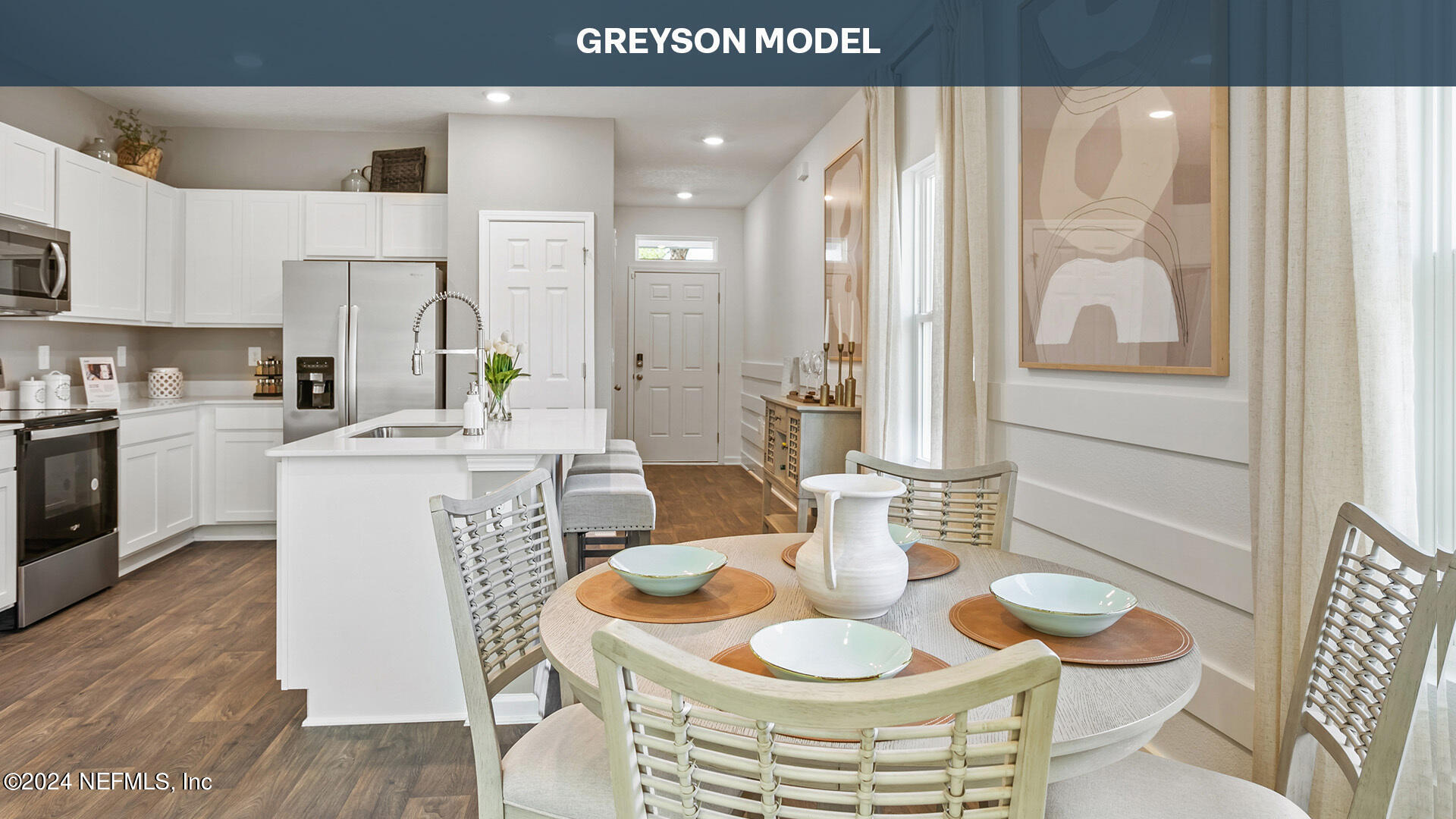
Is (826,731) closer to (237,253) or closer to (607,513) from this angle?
(607,513)

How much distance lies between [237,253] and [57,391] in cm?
146

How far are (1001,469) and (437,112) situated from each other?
14.7ft

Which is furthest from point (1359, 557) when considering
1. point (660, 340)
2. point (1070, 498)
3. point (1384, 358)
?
point (660, 340)

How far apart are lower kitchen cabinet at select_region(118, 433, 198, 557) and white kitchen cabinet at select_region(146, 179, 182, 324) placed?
0.82 m

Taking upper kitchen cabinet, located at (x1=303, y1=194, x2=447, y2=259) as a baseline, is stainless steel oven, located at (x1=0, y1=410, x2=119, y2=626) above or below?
below

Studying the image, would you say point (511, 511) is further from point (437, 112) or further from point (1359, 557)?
point (437, 112)

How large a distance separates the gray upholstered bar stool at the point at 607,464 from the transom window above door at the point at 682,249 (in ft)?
15.9

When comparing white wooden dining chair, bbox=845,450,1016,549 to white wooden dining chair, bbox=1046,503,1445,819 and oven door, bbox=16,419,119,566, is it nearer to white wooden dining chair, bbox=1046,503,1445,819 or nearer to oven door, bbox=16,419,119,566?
white wooden dining chair, bbox=1046,503,1445,819

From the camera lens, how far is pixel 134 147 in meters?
4.93

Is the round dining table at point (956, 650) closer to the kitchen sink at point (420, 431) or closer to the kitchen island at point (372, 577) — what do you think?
the kitchen island at point (372, 577)

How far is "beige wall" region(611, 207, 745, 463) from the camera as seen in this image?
8.56 meters

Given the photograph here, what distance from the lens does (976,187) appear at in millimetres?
3055

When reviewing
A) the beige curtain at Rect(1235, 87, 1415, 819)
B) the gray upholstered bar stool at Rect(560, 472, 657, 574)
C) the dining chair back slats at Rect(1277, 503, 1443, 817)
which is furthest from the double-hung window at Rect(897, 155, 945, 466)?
the dining chair back slats at Rect(1277, 503, 1443, 817)
